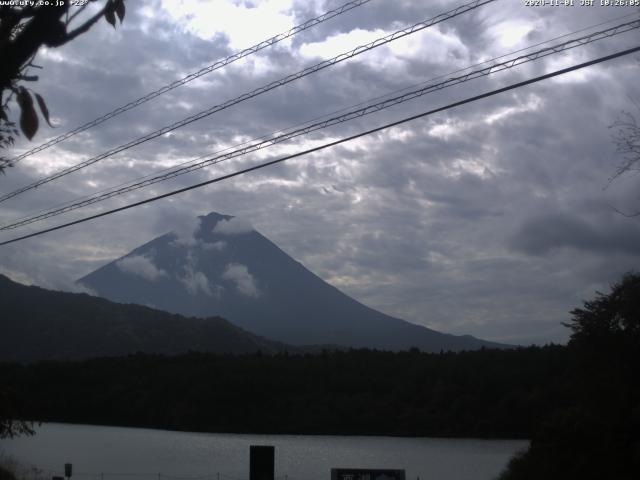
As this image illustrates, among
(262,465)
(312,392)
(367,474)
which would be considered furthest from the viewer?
(312,392)

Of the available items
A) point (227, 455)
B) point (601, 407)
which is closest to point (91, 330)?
point (227, 455)

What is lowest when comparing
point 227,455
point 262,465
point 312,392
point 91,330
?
point 227,455

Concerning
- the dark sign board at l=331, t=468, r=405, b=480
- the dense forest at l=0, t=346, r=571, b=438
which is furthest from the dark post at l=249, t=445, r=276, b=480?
the dense forest at l=0, t=346, r=571, b=438

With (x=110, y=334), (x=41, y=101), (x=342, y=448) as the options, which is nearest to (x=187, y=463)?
(x=342, y=448)

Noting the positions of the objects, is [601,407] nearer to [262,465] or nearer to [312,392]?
[262,465]

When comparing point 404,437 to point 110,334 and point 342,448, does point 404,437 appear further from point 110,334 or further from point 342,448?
point 110,334

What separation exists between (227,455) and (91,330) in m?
104

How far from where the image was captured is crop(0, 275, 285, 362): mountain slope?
142 meters

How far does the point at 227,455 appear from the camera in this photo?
184 feet

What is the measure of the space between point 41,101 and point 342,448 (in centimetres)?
6438

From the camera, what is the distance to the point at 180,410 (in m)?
88.6

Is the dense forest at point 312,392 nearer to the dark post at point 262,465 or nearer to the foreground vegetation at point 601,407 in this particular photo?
the foreground vegetation at point 601,407

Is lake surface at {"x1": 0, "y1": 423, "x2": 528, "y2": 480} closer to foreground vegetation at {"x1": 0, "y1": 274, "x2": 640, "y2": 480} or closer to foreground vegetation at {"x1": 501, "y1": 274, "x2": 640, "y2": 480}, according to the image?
→ foreground vegetation at {"x1": 0, "y1": 274, "x2": 640, "y2": 480}

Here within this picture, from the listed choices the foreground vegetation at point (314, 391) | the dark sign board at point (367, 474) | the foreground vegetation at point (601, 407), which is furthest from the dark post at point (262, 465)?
the foreground vegetation at point (314, 391)
